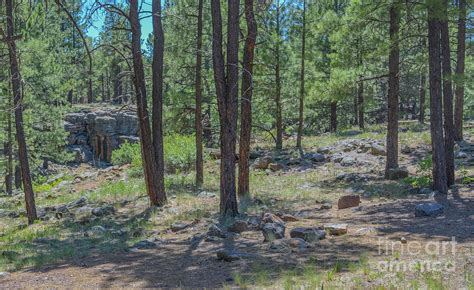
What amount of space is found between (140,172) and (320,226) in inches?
503

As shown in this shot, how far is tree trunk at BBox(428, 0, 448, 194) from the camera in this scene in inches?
365

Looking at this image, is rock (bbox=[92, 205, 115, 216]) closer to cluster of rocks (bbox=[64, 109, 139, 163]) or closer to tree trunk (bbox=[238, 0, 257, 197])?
tree trunk (bbox=[238, 0, 257, 197])

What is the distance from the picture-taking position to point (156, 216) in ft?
35.2

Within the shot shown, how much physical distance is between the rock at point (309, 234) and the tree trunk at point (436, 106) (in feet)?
13.4

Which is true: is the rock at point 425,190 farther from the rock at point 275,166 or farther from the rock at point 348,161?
the rock at point 275,166

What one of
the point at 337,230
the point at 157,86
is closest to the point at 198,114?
the point at 157,86

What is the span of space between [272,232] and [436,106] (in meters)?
4.83

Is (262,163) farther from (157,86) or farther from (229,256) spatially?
(229,256)

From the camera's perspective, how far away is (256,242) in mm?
7023

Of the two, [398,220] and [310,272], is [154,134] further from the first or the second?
[310,272]

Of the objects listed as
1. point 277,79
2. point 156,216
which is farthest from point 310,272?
point 277,79

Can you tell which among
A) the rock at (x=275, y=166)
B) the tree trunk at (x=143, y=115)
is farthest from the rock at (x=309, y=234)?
the rock at (x=275, y=166)

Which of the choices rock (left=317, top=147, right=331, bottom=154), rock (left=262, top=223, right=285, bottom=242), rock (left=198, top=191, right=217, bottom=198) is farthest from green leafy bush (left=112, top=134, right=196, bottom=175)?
rock (left=262, top=223, right=285, bottom=242)

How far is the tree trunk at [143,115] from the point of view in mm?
10930
